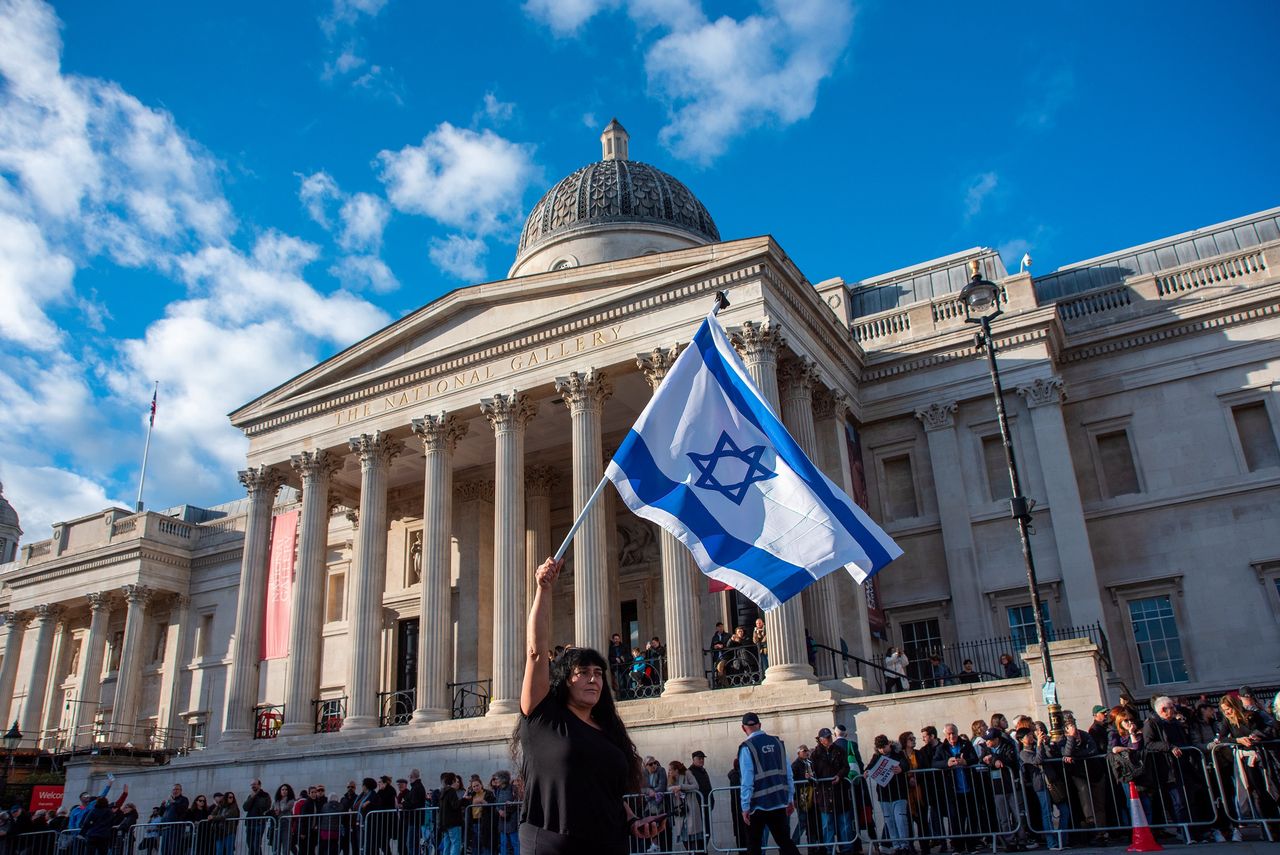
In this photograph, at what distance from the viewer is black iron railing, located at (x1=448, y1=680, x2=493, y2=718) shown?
26.3 m

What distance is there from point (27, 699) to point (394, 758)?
29.3m

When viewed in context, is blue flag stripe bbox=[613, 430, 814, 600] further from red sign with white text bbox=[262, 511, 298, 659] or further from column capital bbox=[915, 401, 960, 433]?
red sign with white text bbox=[262, 511, 298, 659]

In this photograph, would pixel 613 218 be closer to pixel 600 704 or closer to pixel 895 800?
pixel 895 800

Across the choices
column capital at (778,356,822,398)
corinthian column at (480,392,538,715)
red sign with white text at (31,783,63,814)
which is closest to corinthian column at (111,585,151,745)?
red sign with white text at (31,783,63,814)

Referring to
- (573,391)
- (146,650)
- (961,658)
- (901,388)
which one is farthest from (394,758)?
(146,650)

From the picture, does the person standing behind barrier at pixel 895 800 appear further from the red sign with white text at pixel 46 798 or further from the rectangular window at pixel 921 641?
the red sign with white text at pixel 46 798

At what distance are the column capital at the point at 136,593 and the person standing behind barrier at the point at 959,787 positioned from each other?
1488 inches

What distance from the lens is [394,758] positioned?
76.6 feet

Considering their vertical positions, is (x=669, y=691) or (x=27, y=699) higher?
(x=27, y=699)

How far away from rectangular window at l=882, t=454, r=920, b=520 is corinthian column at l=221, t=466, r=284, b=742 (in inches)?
679

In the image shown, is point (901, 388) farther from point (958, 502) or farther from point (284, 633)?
point (284, 633)

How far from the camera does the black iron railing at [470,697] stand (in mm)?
26281

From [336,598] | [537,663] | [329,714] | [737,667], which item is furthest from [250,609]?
[537,663]

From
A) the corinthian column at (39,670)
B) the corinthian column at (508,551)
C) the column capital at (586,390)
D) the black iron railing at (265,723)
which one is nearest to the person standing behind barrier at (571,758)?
the corinthian column at (508,551)
